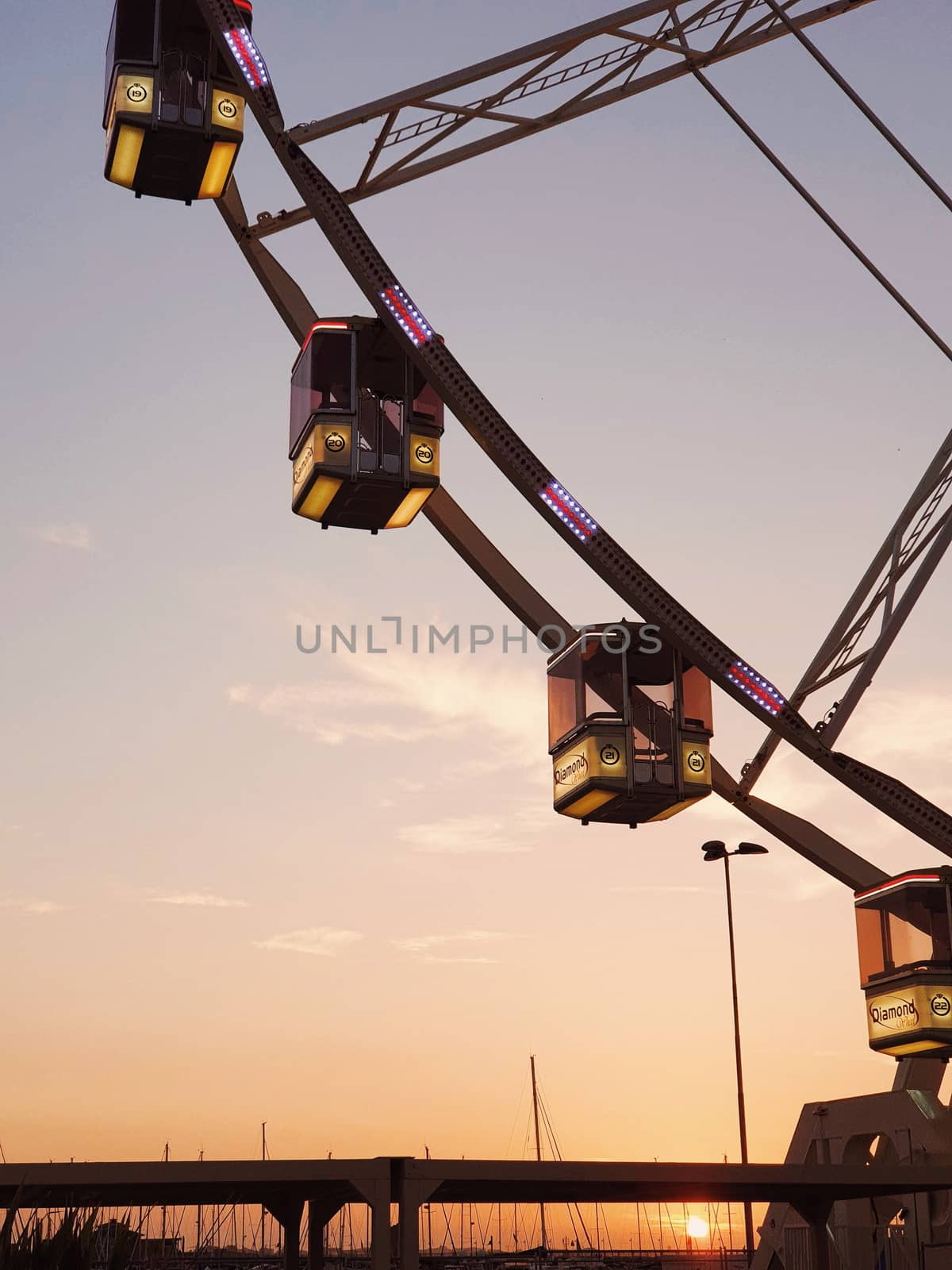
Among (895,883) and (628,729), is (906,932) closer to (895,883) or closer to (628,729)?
(895,883)

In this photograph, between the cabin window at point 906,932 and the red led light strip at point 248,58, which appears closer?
the red led light strip at point 248,58

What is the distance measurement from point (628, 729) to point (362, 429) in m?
4.63

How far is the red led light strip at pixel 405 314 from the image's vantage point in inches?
770

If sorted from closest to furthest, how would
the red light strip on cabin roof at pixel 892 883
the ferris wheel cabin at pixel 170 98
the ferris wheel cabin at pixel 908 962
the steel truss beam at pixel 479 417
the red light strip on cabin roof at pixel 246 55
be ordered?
the steel truss beam at pixel 479 417, the red light strip on cabin roof at pixel 246 55, the ferris wheel cabin at pixel 170 98, the ferris wheel cabin at pixel 908 962, the red light strip on cabin roof at pixel 892 883

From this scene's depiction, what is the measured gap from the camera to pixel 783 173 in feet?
67.8

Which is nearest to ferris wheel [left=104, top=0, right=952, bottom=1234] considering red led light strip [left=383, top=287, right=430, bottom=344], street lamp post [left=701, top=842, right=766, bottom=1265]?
red led light strip [left=383, top=287, right=430, bottom=344]

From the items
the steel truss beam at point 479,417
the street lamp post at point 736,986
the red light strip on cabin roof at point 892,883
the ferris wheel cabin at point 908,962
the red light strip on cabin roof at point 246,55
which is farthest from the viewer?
the street lamp post at point 736,986

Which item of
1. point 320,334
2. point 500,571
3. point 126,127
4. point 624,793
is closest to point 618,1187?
point 624,793

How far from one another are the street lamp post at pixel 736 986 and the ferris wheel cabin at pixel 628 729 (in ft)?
71.2

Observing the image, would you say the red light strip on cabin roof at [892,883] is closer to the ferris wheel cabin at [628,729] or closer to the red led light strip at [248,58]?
the ferris wheel cabin at [628,729]

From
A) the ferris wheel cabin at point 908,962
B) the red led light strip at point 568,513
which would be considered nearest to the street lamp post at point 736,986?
the ferris wheel cabin at point 908,962

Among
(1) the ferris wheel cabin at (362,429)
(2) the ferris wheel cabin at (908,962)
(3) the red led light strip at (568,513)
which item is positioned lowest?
(2) the ferris wheel cabin at (908,962)

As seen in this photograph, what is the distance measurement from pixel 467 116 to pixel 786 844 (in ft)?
35.0

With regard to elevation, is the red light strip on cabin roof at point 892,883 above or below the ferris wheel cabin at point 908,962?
above
